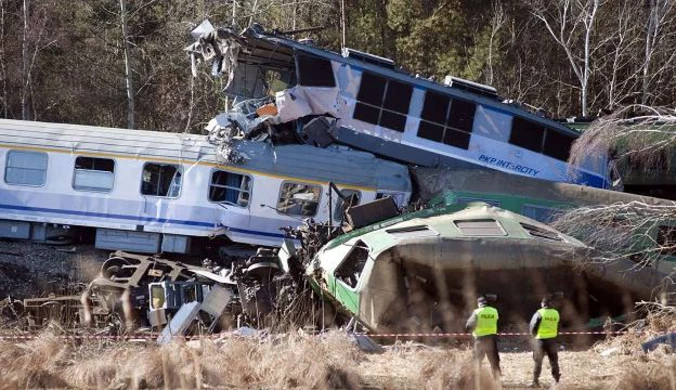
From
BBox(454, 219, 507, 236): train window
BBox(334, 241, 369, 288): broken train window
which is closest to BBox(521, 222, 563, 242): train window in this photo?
BBox(454, 219, 507, 236): train window

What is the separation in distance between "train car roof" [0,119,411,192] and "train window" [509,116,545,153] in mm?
3274

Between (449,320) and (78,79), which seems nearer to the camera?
(449,320)

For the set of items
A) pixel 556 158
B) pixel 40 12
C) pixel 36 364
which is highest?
pixel 40 12

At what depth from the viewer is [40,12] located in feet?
119

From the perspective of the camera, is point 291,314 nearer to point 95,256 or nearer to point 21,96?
point 95,256

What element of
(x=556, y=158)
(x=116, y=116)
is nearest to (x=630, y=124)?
(x=556, y=158)

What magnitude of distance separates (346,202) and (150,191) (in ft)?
13.6

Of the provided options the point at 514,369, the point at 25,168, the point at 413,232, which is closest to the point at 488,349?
the point at 514,369

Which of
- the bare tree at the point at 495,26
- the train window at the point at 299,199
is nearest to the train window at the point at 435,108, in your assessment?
the train window at the point at 299,199

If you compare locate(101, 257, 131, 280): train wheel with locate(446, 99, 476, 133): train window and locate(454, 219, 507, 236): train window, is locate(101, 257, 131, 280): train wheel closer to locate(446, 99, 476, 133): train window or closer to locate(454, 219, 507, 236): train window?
locate(454, 219, 507, 236): train window

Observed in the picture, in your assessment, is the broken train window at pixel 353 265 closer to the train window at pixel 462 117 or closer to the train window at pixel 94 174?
the train window at pixel 94 174

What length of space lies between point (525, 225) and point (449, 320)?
2293 millimetres

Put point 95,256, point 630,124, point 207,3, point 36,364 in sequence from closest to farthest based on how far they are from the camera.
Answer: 1. point 36,364
2. point 630,124
3. point 95,256
4. point 207,3

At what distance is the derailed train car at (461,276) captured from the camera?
1691cm
